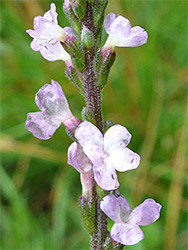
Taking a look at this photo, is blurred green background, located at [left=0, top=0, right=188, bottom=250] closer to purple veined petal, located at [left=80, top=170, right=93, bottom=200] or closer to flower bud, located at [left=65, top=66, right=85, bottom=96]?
purple veined petal, located at [left=80, top=170, right=93, bottom=200]

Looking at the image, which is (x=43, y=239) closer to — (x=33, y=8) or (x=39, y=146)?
(x=39, y=146)

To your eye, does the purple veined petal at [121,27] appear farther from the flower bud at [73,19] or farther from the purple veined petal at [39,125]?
the purple veined petal at [39,125]

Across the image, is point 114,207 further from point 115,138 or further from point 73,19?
→ point 73,19

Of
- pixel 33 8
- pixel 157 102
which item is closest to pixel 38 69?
pixel 33 8

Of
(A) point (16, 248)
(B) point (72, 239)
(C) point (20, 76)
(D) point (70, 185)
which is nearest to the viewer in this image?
(A) point (16, 248)

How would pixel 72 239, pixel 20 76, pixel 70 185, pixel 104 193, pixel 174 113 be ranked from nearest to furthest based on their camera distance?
1. pixel 104 193
2. pixel 72 239
3. pixel 70 185
4. pixel 174 113
5. pixel 20 76

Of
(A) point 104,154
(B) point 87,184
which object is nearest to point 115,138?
(A) point 104,154

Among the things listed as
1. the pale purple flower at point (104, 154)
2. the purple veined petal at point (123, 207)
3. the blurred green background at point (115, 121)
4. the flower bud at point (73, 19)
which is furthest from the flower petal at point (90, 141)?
the blurred green background at point (115, 121)
